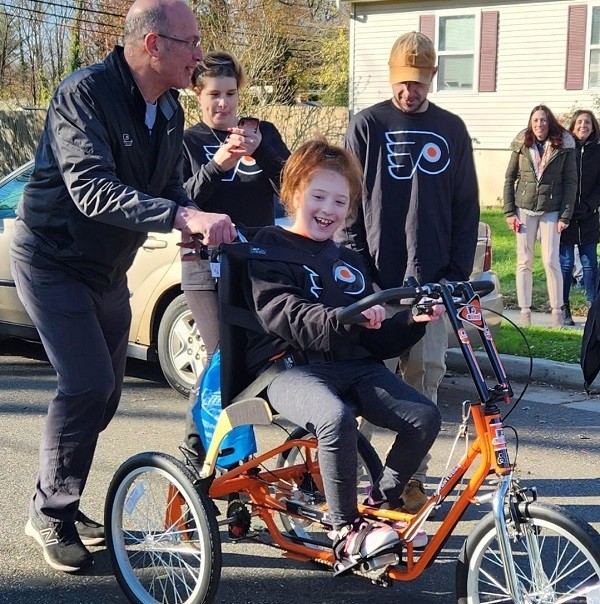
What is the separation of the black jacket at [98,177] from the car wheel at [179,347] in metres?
2.83

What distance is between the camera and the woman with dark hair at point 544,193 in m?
9.84

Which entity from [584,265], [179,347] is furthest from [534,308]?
[179,347]

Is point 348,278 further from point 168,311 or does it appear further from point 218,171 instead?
point 168,311

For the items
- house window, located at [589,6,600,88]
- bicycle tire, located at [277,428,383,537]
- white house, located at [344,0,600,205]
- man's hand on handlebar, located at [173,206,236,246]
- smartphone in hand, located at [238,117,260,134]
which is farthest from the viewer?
white house, located at [344,0,600,205]

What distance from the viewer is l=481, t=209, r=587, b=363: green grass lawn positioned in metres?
8.05

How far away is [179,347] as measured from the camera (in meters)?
6.99

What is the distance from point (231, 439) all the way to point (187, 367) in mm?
3187

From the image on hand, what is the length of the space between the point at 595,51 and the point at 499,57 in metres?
1.99

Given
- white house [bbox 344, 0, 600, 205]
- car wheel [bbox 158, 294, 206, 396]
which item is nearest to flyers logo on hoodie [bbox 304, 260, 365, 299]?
car wheel [bbox 158, 294, 206, 396]

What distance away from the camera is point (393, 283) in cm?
480

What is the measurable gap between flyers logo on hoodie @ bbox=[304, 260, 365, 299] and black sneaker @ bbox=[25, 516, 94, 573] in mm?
1373

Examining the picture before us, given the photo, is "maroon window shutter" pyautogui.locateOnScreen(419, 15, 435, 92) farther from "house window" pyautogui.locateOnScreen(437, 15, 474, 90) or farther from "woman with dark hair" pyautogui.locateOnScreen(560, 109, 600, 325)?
"woman with dark hair" pyautogui.locateOnScreen(560, 109, 600, 325)

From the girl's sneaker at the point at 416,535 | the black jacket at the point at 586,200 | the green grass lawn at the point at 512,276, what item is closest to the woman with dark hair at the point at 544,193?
the black jacket at the point at 586,200

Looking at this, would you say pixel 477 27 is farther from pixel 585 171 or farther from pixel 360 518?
pixel 360 518
